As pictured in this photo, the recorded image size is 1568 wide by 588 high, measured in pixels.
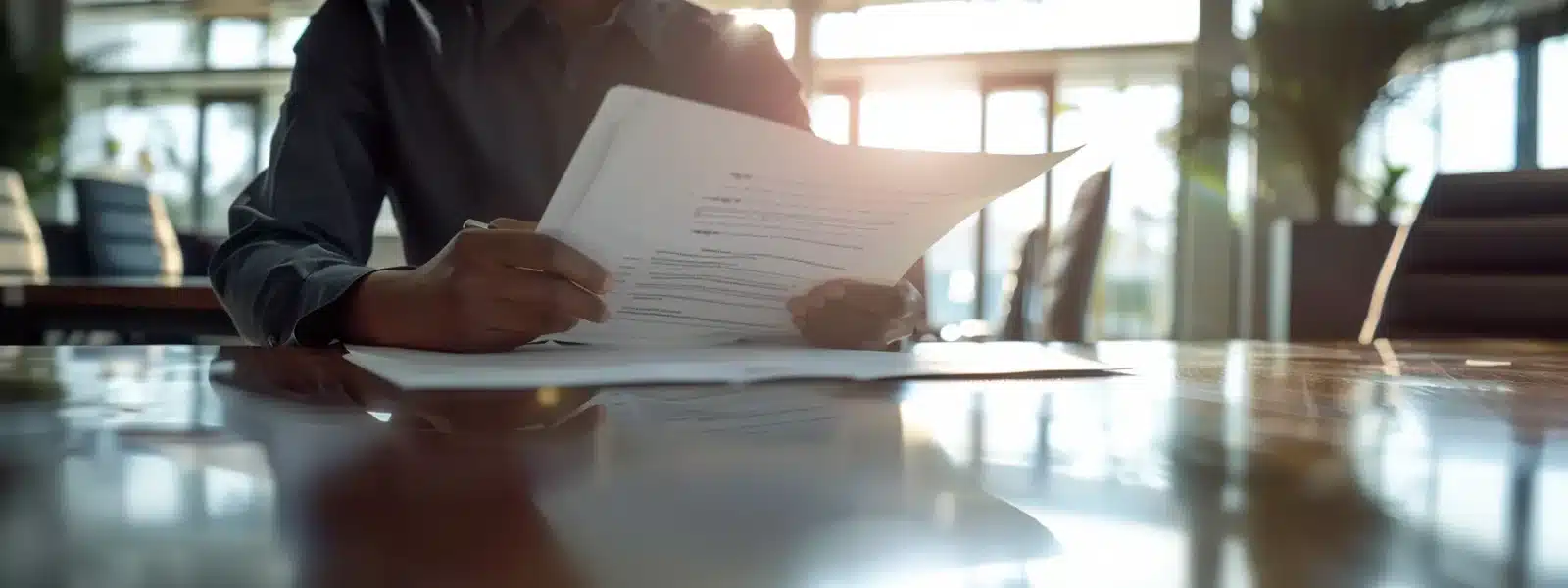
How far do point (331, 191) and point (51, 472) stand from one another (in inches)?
29.5

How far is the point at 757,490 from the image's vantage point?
186 millimetres

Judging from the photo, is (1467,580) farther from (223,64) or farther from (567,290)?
(223,64)

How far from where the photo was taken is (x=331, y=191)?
2.89 feet

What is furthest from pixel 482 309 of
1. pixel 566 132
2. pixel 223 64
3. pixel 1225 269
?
pixel 223 64

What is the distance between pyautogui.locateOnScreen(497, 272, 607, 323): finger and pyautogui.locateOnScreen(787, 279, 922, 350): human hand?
0.16m

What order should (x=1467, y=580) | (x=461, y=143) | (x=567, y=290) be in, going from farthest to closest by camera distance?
(x=461, y=143) → (x=567, y=290) → (x=1467, y=580)

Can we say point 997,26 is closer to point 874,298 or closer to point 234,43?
point 234,43

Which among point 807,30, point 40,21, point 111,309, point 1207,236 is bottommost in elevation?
point 111,309

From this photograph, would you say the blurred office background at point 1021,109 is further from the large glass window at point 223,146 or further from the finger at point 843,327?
the finger at point 843,327

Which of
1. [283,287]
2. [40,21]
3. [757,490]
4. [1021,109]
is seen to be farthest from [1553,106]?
[40,21]

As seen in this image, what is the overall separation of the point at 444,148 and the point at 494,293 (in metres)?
0.56

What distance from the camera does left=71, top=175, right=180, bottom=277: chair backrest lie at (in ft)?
9.46

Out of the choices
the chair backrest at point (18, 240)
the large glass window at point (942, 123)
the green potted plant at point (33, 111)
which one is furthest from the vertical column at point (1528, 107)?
the green potted plant at point (33, 111)

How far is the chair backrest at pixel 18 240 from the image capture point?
10.4 feet
